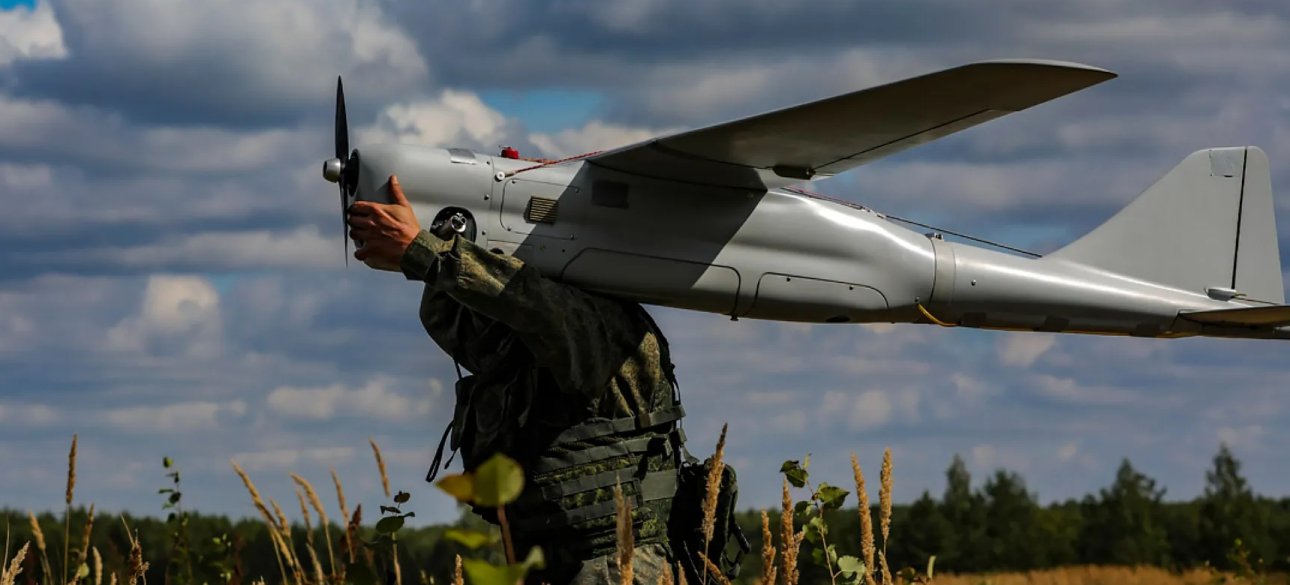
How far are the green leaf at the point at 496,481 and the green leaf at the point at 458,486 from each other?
3cm

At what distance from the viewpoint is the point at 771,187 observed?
670 cm

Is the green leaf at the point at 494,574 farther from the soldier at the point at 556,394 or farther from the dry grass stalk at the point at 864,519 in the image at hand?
the soldier at the point at 556,394

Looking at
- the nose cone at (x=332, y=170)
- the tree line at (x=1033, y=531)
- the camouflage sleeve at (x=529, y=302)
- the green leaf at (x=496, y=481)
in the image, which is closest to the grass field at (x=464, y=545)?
the green leaf at (x=496, y=481)

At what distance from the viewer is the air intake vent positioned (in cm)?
625

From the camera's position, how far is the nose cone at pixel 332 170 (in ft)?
21.6

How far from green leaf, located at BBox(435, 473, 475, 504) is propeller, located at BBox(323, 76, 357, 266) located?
502 cm

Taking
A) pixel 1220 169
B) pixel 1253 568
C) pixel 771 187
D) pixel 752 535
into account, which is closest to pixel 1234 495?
pixel 752 535

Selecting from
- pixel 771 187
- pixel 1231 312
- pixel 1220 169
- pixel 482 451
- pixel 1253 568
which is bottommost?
pixel 1253 568

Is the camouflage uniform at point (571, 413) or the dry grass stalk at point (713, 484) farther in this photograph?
the camouflage uniform at point (571, 413)

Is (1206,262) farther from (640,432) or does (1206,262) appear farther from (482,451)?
(482,451)

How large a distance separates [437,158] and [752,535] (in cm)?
1677

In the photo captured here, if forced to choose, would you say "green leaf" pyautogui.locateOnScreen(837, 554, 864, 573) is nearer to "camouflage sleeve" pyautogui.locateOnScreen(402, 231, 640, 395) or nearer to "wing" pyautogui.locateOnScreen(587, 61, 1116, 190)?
"camouflage sleeve" pyautogui.locateOnScreen(402, 231, 640, 395)

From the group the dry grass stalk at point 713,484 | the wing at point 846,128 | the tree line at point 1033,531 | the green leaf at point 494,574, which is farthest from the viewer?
the tree line at point 1033,531

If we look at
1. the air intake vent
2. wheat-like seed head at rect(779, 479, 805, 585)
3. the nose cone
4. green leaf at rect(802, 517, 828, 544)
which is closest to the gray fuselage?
the air intake vent
